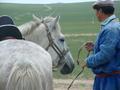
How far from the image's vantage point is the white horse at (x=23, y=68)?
15.6 feet

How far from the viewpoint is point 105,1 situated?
19.8 feet

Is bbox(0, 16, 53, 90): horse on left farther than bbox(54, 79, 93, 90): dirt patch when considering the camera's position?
No

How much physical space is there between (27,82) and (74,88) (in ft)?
28.9

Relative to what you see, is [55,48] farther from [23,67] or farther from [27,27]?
[23,67]

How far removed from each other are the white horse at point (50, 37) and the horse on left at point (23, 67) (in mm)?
2503

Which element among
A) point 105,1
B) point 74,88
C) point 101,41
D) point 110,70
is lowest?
point 74,88

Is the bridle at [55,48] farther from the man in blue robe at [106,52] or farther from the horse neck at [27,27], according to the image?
the man in blue robe at [106,52]

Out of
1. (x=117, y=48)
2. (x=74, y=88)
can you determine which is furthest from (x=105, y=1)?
(x=74, y=88)

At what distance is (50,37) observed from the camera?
8.05m

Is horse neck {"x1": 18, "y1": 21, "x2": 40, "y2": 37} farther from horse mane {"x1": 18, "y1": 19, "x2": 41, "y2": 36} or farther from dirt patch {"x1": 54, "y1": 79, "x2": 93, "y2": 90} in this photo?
dirt patch {"x1": 54, "y1": 79, "x2": 93, "y2": 90}

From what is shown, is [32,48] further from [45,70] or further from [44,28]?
[44,28]

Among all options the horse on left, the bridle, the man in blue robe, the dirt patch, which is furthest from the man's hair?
the dirt patch

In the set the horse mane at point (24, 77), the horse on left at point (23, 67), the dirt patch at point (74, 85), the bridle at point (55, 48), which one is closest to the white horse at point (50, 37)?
the bridle at point (55, 48)

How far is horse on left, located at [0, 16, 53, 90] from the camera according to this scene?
15.6 ft
